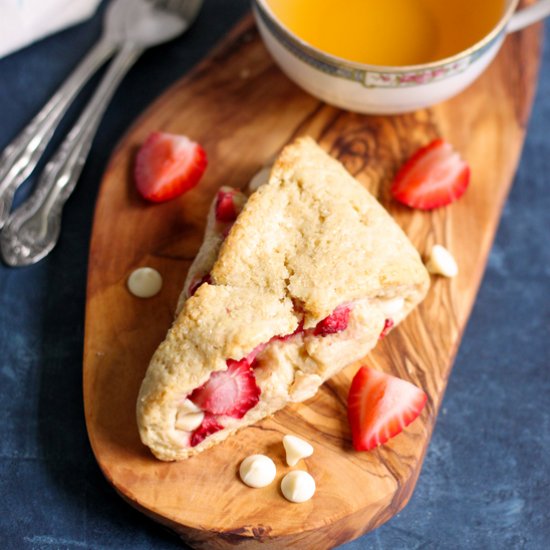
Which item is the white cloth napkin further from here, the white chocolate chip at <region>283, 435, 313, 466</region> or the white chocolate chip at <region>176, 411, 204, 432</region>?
the white chocolate chip at <region>283, 435, 313, 466</region>

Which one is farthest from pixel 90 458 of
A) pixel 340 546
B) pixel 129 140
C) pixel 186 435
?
pixel 129 140

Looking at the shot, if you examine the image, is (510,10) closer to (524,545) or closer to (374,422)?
(374,422)

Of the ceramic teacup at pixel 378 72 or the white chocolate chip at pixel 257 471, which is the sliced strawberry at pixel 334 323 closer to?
the white chocolate chip at pixel 257 471

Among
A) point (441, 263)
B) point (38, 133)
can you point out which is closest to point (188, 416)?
point (441, 263)

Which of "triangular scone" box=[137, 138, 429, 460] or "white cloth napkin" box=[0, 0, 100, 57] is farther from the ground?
"white cloth napkin" box=[0, 0, 100, 57]

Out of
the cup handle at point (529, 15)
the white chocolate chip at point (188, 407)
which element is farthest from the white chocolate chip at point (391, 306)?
the cup handle at point (529, 15)

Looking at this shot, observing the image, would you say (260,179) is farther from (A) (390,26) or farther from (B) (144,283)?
(A) (390,26)

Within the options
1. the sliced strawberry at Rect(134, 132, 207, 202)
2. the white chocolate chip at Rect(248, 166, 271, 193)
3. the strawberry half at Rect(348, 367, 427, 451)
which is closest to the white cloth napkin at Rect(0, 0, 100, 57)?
the sliced strawberry at Rect(134, 132, 207, 202)

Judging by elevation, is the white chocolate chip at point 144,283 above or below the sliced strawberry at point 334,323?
above
